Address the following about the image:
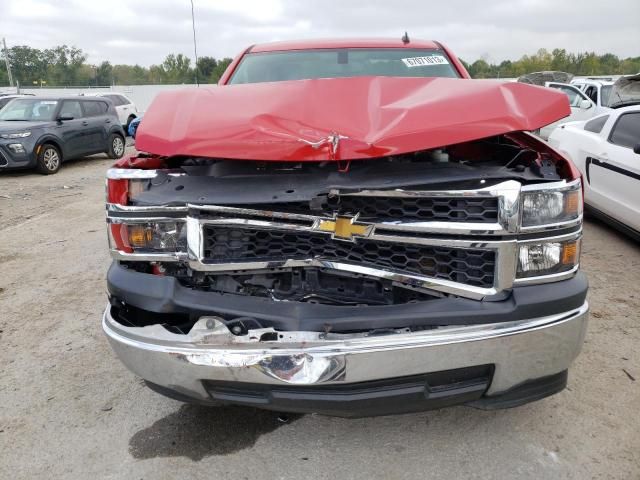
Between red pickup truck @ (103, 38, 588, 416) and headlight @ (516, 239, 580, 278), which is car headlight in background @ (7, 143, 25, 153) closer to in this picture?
red pickup truck @ (103, 38, 588, 416)

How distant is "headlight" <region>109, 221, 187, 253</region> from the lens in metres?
2.08

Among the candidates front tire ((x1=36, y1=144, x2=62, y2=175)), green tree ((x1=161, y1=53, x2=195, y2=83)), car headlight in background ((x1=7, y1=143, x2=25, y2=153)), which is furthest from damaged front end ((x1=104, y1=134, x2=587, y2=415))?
green tree ((x1=161, y1=53, x2=195, y2=83))

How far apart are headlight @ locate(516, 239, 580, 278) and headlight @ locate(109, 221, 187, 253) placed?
4.17 feet

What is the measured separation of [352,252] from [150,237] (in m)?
0.81

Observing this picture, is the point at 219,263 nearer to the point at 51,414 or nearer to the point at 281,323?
the point at 281,323

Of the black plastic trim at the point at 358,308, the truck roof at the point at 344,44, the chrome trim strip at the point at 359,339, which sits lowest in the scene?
the chrome trim strip at the point at 359,339

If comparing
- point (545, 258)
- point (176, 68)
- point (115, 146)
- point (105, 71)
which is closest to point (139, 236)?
point (545, 258)

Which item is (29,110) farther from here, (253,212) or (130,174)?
(253,212)

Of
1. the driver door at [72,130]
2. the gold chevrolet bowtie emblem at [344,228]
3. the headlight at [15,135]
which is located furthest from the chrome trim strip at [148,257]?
the driver door at [72,130]

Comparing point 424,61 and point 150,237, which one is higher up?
point 424,61

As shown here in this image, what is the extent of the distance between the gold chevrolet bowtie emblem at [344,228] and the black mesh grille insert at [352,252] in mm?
45

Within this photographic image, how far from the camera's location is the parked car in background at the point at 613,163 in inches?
191

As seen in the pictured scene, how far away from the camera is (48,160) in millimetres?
10711

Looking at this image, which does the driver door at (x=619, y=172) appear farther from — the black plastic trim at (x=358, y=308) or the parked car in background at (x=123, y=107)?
the parked car in background at (x=123, y=107)
